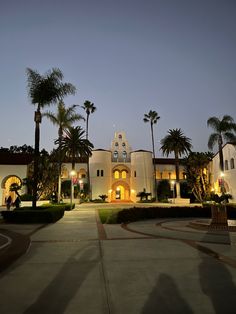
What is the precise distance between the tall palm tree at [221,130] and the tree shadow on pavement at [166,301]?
32694 millimetres

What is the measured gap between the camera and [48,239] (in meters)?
10.6

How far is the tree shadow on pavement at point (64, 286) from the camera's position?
13.6 ft

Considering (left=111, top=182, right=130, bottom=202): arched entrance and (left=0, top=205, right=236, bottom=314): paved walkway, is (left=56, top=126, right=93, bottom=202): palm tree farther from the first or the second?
(left=0, top=205, right=236, bottom=314): paved walkway

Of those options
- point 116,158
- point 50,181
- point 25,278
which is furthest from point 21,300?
point 116,158

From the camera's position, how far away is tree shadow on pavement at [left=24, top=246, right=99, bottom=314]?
13.6 feet

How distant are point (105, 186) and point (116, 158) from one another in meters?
8.33

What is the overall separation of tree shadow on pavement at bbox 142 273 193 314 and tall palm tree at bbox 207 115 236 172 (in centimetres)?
3269

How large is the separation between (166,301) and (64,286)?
2083mm

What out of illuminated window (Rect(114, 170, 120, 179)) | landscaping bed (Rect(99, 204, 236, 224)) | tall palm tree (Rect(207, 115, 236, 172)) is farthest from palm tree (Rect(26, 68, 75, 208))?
illuminated window (Rect(114, 170, 120, 179))

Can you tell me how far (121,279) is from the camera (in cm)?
546

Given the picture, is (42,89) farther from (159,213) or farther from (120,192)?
(120,192)

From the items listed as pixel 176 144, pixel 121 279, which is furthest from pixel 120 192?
pixel 121 279

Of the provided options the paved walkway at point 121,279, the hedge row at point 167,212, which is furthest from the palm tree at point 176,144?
the paved walkway at point 121,279

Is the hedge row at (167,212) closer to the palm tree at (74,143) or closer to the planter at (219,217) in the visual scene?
the planter at (219,217)
